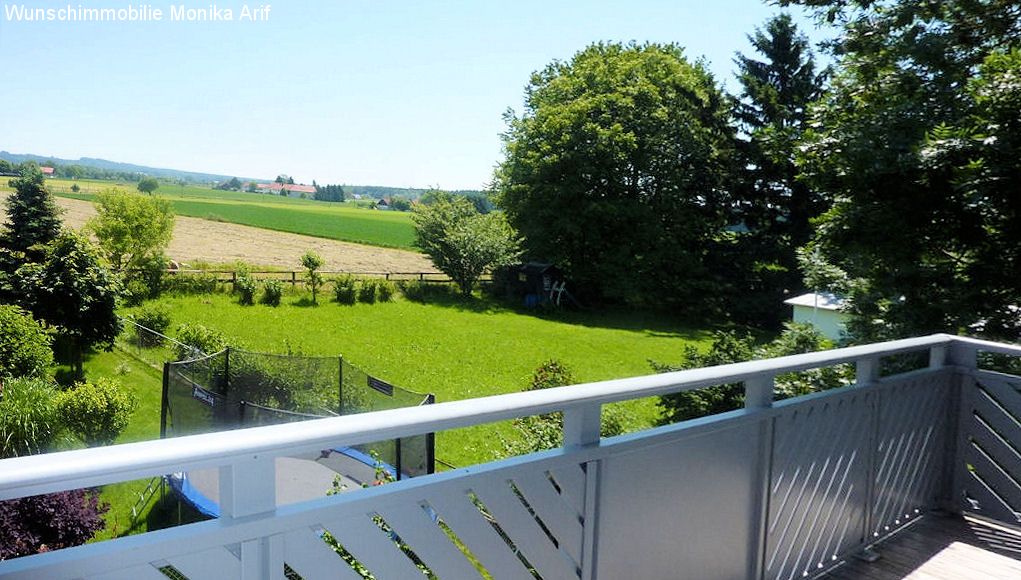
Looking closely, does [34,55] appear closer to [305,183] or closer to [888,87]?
[305,183]

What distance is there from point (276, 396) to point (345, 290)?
1375 centimetres

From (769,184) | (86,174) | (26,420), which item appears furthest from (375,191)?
(26,420)

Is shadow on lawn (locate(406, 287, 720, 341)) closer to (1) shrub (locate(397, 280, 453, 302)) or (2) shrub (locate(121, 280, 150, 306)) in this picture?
(1) shrub (locate(397, 280, 453, 302))

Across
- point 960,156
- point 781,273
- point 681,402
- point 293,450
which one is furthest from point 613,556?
point 781,273

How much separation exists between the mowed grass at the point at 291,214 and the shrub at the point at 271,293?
49.3 feet

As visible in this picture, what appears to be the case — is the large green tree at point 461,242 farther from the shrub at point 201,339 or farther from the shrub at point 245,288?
the shrub at point 201,339

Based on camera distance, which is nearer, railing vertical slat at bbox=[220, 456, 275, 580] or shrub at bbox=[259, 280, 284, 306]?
railing vertical slat at bbox=[220, 456, 275, 580]

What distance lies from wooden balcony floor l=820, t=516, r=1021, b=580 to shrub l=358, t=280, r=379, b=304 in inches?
818

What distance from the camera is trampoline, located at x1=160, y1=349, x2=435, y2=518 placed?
5961mm

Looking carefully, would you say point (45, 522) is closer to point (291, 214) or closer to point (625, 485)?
point (625, 485)

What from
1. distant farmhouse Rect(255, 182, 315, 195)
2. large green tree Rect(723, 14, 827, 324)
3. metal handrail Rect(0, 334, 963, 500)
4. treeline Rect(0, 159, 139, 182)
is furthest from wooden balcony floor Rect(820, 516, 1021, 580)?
distant farmhouse Rect(255, 182, 315, 195)

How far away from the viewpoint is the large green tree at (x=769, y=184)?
24281 mm

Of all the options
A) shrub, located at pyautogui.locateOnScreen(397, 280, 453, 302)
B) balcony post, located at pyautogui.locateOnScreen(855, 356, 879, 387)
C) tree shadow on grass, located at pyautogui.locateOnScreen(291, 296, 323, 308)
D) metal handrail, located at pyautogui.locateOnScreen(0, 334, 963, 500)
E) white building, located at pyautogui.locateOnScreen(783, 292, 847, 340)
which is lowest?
tree shadow on grass, located at pyautogui.locateOnScreen(291, 296, 323, 308)

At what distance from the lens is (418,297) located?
80.0 feet
